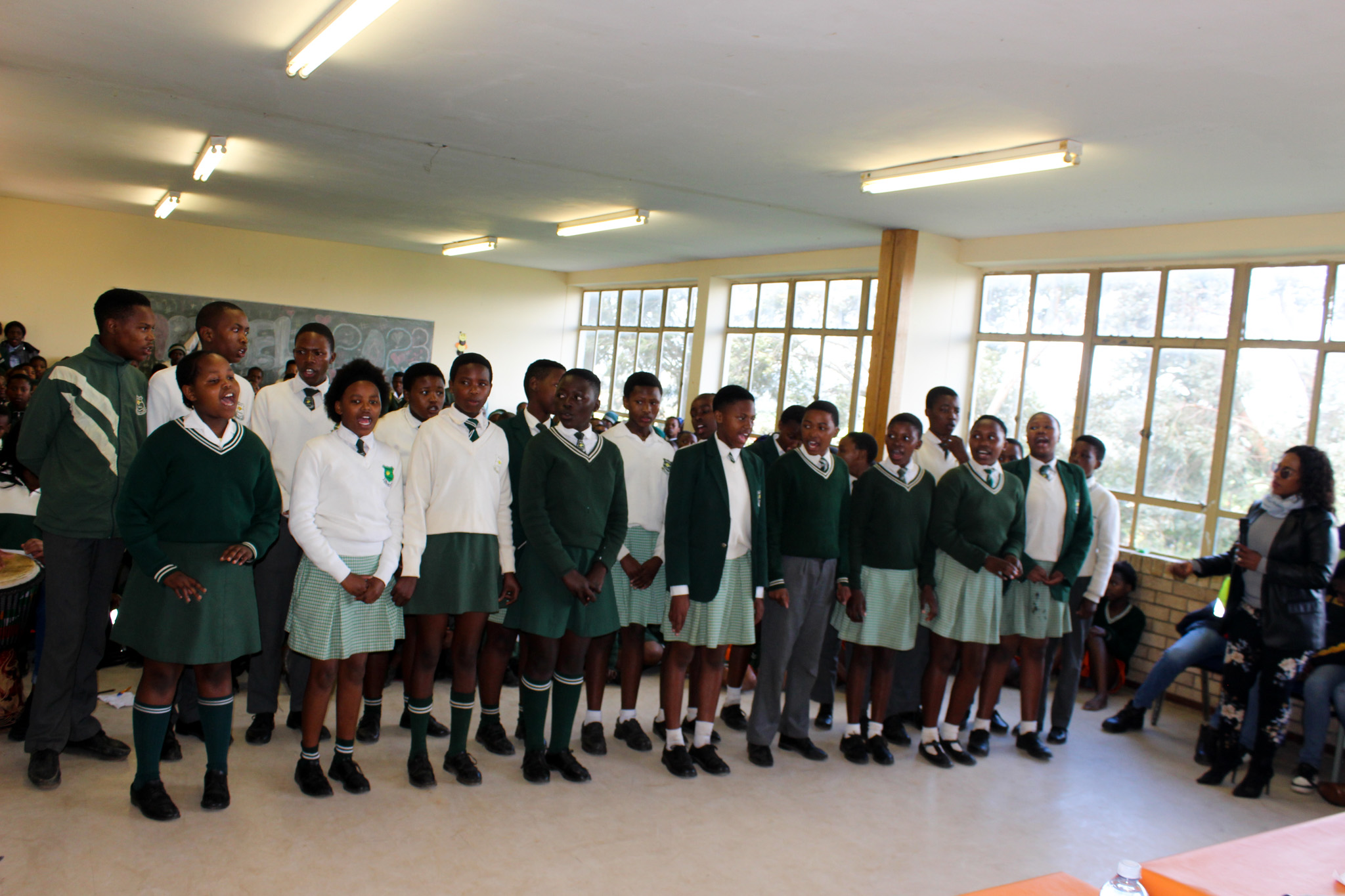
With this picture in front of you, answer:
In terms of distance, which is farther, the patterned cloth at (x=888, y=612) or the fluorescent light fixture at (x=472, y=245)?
the fluorescent light fixture at (x=472, y=245)

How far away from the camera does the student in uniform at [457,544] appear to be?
349 centimetres

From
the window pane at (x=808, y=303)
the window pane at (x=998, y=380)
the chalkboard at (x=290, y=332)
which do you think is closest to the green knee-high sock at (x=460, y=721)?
the window pane at (x=998, y=380)

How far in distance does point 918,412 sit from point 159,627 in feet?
23.2

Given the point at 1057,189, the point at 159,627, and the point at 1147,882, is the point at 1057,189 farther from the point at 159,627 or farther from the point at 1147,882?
the point at 159,627

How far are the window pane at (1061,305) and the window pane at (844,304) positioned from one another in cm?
236

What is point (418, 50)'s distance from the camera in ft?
15.2

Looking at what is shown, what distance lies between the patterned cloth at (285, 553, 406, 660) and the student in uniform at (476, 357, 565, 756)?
54cm

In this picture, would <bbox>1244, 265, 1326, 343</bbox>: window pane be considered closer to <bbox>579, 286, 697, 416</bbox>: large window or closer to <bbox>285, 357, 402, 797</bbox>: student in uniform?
<bbox>285, 357, 402, 797</bbox>: student in uniform

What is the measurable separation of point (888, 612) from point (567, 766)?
5.68 feet

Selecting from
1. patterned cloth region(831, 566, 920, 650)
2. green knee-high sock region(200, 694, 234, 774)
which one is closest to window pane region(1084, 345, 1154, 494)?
patterned cloth region(831, 566, 920, 650)

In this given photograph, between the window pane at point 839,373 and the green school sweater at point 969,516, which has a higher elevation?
the window pane at point 839,373

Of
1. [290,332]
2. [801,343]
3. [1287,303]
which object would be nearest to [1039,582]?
[1287,303]

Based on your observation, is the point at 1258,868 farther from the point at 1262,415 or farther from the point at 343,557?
the point at 1262,415

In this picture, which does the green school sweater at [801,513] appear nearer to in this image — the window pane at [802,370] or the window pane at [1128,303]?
the window pane at [1128,303]
